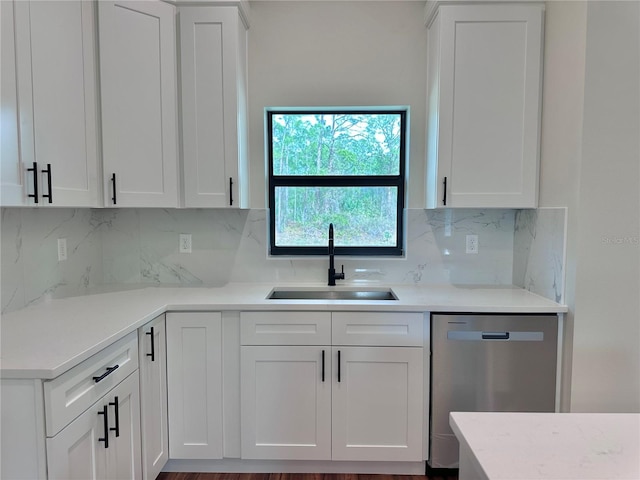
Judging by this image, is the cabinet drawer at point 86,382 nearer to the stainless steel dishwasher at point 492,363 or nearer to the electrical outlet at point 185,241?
the electrical outlet at point 185,241

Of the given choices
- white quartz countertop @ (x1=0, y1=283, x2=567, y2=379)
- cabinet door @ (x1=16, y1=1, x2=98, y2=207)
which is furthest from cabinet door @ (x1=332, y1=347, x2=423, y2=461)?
cabinet door @ (x1=16, y1=1, x2=98, y2=207)

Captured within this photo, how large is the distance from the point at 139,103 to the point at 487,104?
5.99 ft

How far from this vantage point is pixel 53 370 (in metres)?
1.07

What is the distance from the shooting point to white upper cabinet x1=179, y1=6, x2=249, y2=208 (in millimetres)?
1998

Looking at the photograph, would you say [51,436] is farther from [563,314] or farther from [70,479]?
[563,314]

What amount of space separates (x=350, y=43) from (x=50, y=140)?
5.57 feet

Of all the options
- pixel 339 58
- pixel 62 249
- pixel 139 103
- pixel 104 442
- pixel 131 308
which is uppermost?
pixel 339 58

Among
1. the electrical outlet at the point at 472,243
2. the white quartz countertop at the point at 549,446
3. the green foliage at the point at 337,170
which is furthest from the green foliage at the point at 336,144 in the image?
the white quartz countertop at the point at 549,446

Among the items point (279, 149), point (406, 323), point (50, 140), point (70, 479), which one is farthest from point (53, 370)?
point (279, 149)

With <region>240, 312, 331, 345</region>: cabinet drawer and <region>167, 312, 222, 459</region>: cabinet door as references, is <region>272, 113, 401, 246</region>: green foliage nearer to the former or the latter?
<region>240, 312, 331, 345</region>: cabinet drawer

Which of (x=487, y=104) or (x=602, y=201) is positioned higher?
(x=487, y=104)

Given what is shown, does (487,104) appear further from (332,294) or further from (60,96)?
(60,96)

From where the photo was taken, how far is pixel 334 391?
186cm

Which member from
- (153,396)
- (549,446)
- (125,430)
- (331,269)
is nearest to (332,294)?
(331,269)
